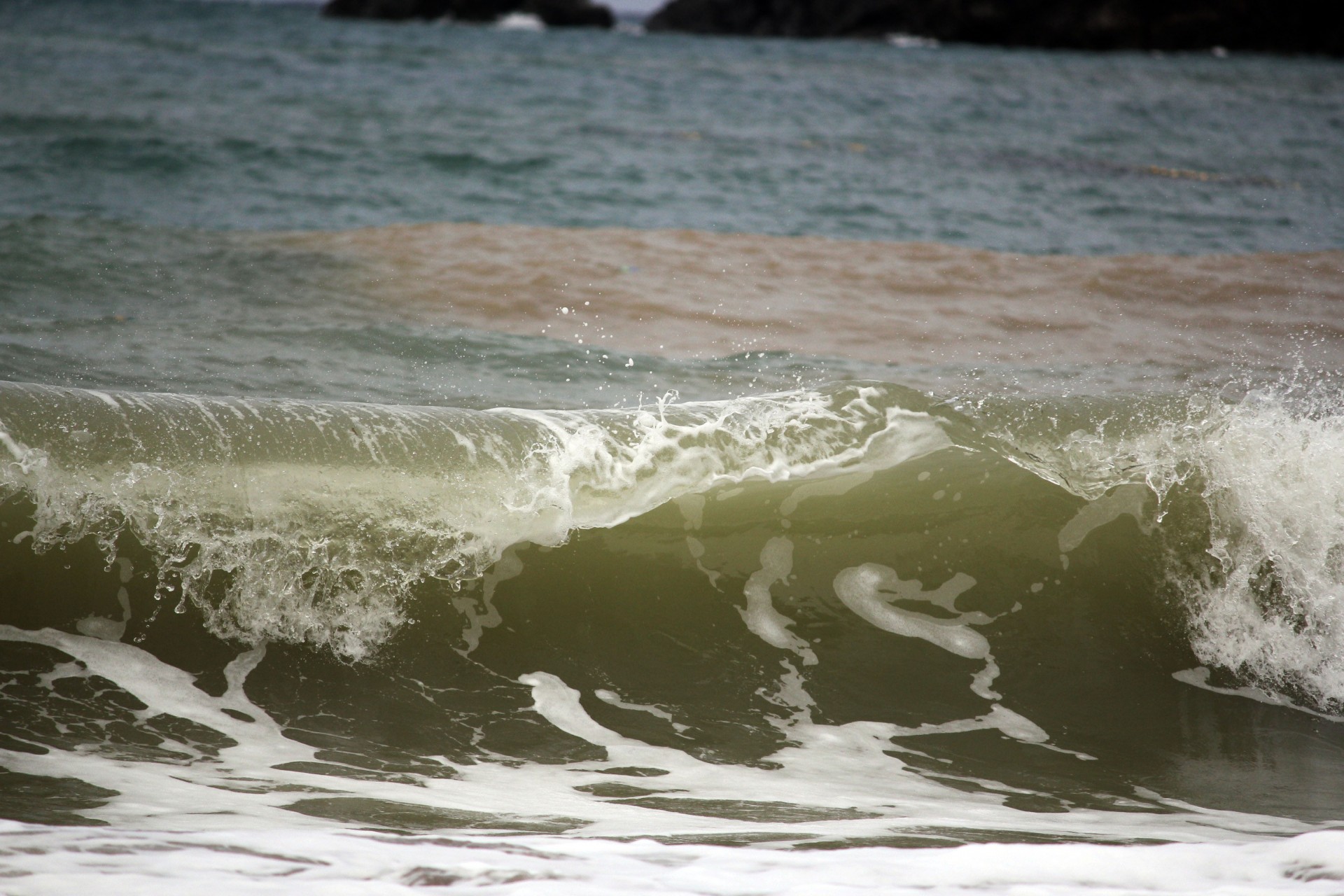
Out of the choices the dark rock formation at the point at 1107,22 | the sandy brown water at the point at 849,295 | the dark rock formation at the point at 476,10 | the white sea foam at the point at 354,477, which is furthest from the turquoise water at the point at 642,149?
the dark rock formation at the point at 476,10

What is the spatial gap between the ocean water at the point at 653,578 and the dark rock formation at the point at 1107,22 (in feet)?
142

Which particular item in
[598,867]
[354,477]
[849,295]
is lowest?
[598,867]

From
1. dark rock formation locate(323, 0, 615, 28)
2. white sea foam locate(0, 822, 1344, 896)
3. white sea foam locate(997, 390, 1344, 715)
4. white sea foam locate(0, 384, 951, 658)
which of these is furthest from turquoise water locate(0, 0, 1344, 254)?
dark rock formation locate(323, 0, 615, 28)

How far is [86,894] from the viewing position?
1.43m

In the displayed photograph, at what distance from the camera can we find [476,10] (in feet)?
171

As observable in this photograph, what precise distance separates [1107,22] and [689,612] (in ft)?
157

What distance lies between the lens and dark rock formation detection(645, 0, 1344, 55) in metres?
41.2

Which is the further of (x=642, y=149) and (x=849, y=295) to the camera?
(x=642, y=149)

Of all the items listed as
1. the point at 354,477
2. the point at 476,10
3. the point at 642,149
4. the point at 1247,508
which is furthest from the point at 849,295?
the point at 476,10

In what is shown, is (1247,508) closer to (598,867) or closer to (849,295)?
(598,867)

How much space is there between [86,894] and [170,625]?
1140mm

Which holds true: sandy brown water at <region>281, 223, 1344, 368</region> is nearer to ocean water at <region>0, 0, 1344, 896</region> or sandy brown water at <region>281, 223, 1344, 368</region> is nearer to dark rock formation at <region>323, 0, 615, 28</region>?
ocean water at <region>0, 0, 1344, 896</region>

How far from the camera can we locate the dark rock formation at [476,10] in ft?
157

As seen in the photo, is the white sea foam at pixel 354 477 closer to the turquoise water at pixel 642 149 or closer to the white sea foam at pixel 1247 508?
the white sea foam at pixel 1247 508
